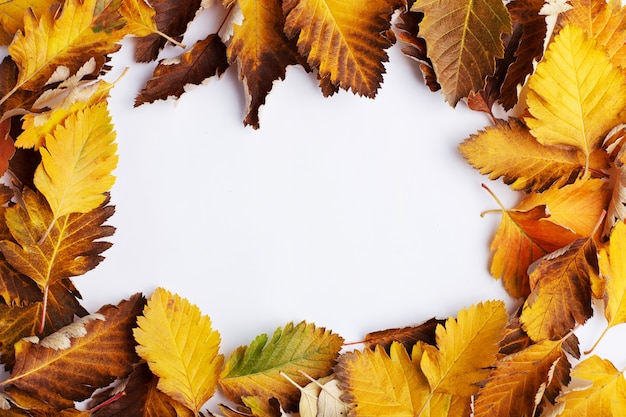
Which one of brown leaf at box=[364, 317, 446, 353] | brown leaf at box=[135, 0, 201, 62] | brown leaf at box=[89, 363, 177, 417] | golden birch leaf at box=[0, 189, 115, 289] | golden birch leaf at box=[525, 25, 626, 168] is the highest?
brown leaf at box=[135, 0, 201, 62]

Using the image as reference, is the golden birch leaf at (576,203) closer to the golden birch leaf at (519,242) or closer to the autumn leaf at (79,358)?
the golden birch leaf at (519,242)

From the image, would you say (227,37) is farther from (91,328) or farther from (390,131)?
(91,328)

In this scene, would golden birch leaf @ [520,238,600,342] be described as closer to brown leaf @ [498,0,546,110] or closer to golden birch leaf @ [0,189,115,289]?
brown leaf @ [498,0,546,110]

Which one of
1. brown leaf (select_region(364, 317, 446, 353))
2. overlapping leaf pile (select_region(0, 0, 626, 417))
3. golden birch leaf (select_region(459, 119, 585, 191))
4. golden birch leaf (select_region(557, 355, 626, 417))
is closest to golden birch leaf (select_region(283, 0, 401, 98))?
overlapping leaf pile (select_region(0, 0, 626, 417))

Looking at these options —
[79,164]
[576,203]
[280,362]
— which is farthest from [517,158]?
[79,164]

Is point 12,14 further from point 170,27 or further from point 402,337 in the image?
point 402,337

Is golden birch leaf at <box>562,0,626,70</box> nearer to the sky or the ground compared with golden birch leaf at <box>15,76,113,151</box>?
nearer to the sky
